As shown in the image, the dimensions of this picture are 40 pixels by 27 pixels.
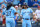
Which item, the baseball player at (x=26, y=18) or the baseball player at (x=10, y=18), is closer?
the baseball player at (x=10, y=18)

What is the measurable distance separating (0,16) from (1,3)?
1092 mm

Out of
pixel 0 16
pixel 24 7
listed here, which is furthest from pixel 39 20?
pixel 24 7

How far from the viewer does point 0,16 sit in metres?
9.61

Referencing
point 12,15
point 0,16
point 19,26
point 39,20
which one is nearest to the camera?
point 12,15

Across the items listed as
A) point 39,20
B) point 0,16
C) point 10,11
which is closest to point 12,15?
point 10,11

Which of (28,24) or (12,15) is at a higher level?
(12,15)

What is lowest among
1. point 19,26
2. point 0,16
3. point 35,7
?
point 19,26

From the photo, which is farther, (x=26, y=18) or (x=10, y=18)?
(x=26, y=18)

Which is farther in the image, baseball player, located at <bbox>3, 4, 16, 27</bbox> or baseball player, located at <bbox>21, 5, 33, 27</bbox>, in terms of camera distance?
baseball player, located at <bbox>21, 5, 33, 27</bbox>

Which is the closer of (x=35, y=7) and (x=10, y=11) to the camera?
(x=10, y=11)

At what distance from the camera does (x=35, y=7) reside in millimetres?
9727

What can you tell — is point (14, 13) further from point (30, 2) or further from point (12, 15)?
point (30, 2)

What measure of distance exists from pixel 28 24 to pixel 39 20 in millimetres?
3937

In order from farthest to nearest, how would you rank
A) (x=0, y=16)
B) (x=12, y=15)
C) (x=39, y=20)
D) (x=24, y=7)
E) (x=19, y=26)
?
1. (x=0, y=16)
2. (x=39, y=20)
3. (x=19, y=26)
4. (x=24, y=7)
5. (x=12, y=15)
